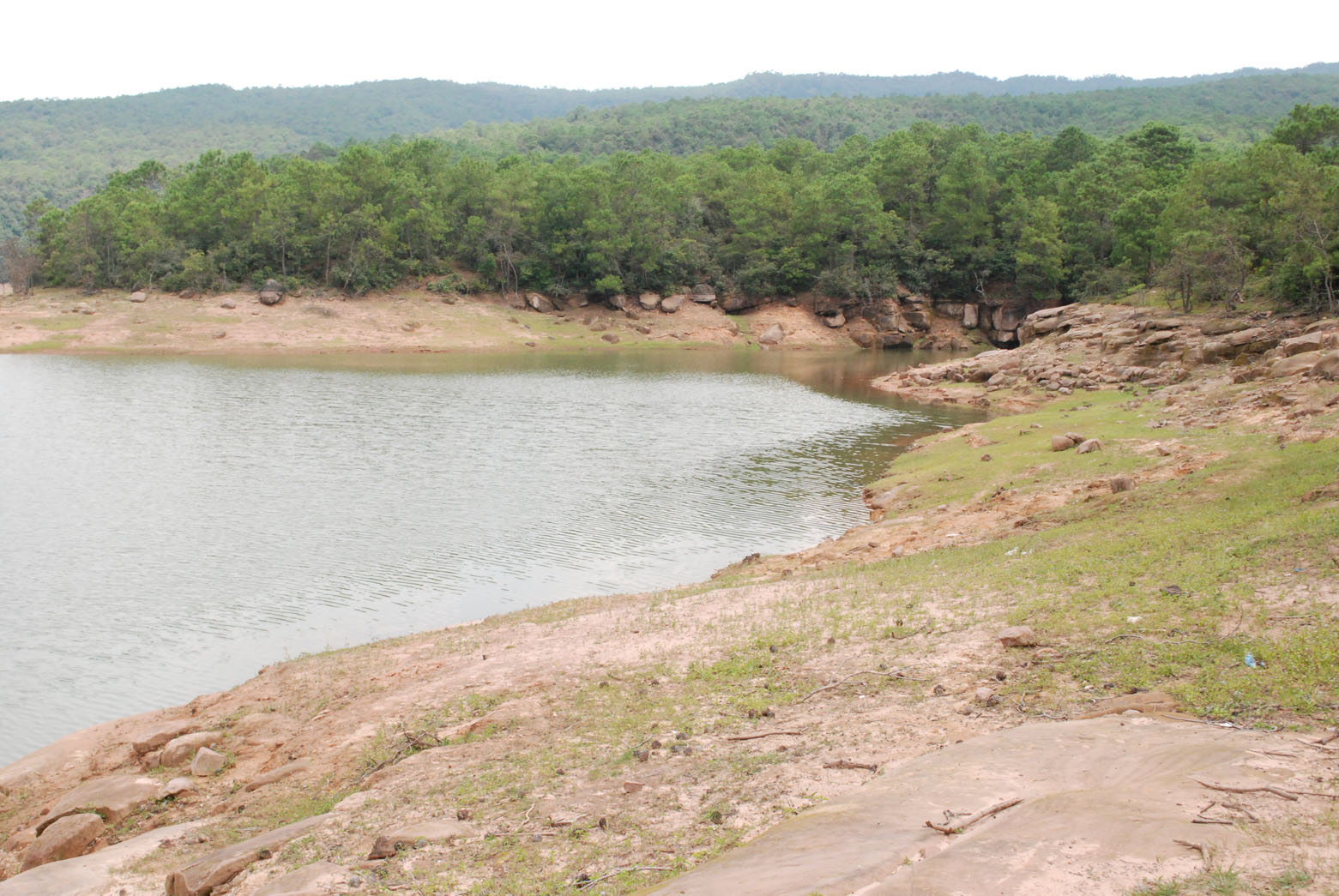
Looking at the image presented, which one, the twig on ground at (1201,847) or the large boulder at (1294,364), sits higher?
the large boulder at (1294,364)

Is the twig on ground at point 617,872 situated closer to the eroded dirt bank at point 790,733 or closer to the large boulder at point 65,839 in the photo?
the eroded dirt bank at point 790,733

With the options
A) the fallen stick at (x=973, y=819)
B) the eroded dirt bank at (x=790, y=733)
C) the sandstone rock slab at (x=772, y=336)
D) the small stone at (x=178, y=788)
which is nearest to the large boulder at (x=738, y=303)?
the sandstone rock slab at (x=772, y=336)

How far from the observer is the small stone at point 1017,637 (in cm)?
1229

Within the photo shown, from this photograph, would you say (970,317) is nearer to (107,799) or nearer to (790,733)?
(790,733)

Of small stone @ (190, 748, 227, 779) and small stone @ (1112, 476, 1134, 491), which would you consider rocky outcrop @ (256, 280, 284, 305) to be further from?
small stone @ (190, 748, 227, 779)

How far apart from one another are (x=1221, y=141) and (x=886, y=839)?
529 ft

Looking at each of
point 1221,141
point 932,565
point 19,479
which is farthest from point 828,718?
point 1221,141

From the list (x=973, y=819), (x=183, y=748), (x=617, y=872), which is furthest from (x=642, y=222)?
(x=973, y=819)

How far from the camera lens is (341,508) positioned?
2681cm

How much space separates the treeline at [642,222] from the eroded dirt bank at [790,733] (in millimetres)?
67056

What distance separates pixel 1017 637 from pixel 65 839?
11259 mm

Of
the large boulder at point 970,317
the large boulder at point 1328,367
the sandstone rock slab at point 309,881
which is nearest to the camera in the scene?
the sandstone rock slab at point 309,881

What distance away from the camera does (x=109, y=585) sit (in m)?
20.3

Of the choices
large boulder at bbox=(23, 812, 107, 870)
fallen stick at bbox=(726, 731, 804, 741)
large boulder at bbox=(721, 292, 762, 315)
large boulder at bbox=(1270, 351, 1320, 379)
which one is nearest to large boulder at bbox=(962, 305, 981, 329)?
large boulder at bbox=(721, 292, 762, 315)
